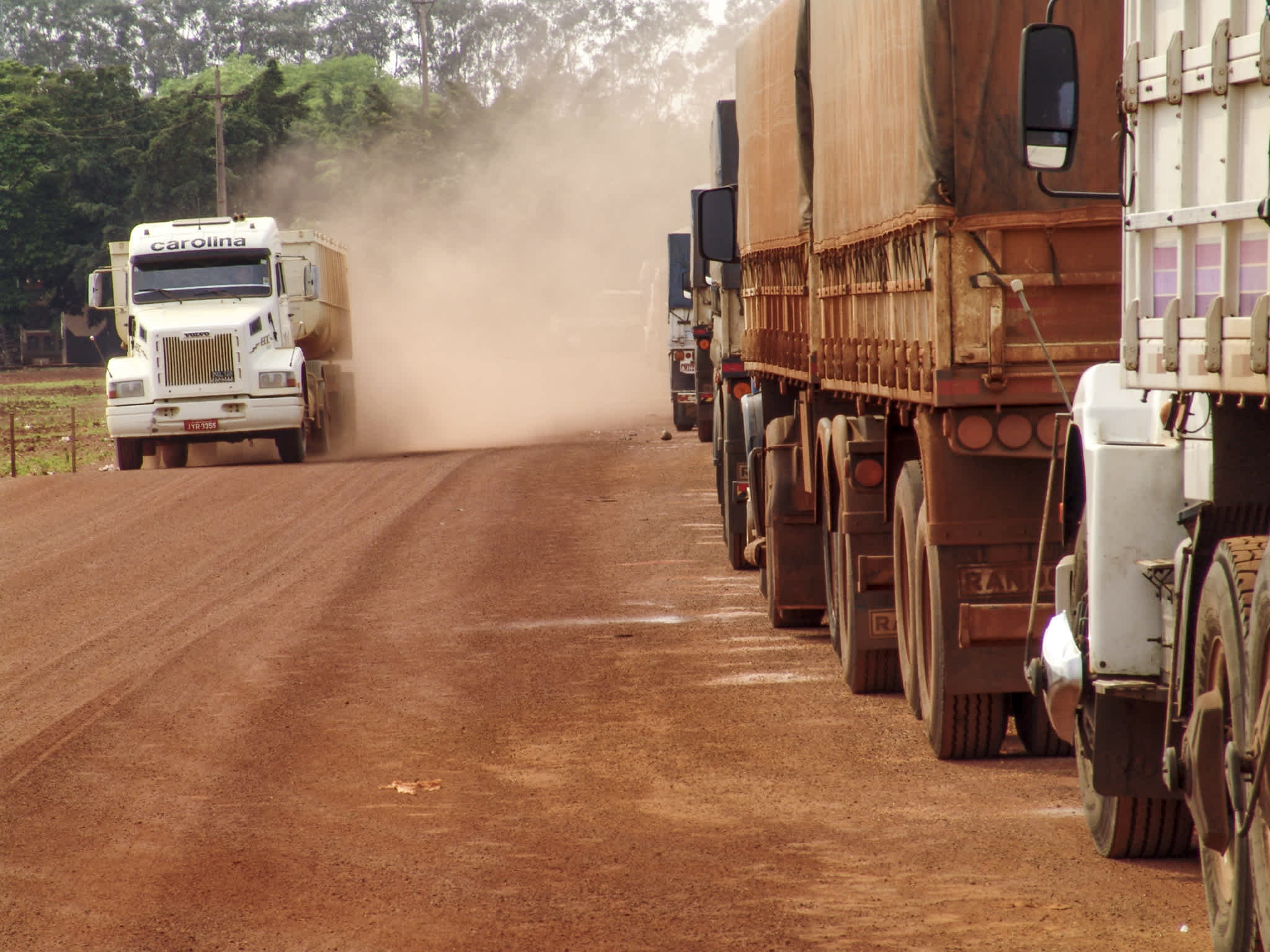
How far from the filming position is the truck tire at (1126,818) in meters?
5.75

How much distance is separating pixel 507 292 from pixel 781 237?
6032cm

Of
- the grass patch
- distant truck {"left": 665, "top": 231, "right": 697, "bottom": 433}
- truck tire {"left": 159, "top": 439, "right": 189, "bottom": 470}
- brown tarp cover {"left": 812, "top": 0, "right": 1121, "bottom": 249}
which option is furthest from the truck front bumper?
brown tarp cover {"left": 812, "top": 0, "right": 1121, "bottom": 249}

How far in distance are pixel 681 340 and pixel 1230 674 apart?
88.5ft

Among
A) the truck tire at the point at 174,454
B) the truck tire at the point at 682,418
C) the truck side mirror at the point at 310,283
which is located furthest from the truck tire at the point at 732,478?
the truck tire at the point at 682,418

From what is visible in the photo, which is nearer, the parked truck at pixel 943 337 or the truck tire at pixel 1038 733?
the parked truck at pixel 943 337

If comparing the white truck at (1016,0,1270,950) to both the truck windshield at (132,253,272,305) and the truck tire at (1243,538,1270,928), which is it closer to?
the truck tire at (1243,538,1270,928)

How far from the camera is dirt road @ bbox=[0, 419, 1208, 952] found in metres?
5.43

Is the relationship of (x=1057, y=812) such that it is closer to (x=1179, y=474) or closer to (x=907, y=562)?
(x=907, y=562)

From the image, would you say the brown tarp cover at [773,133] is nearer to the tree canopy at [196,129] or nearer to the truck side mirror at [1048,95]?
the truck side mirror at [1048,95]

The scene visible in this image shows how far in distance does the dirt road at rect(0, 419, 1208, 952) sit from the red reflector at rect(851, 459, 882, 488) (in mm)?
1122

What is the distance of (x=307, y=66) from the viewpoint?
108812 millimetres

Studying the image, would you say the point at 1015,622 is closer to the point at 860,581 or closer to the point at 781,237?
the point at 860,581

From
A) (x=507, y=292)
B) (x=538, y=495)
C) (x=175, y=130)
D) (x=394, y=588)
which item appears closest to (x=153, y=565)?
(x=394, y=588)

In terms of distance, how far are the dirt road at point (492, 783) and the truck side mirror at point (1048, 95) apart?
2.29 metres
